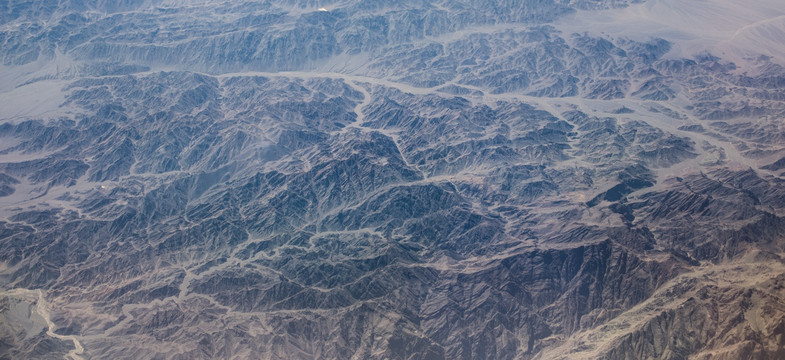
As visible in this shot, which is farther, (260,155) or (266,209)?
(260,155)

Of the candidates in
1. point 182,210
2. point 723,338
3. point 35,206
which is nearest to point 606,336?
point 723,338

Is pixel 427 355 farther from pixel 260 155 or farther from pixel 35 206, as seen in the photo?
pixel 35 206

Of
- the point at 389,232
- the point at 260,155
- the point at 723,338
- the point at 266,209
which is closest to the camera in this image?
the point at 723,338

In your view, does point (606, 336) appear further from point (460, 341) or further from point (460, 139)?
point (460, 139)

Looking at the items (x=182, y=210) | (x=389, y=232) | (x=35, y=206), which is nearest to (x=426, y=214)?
(x=389, y=232)

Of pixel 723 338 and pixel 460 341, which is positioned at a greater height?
pixel 723 338

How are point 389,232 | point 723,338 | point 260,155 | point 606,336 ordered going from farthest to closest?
point 260,155, point 389,232, point 606,336, point 723,338
